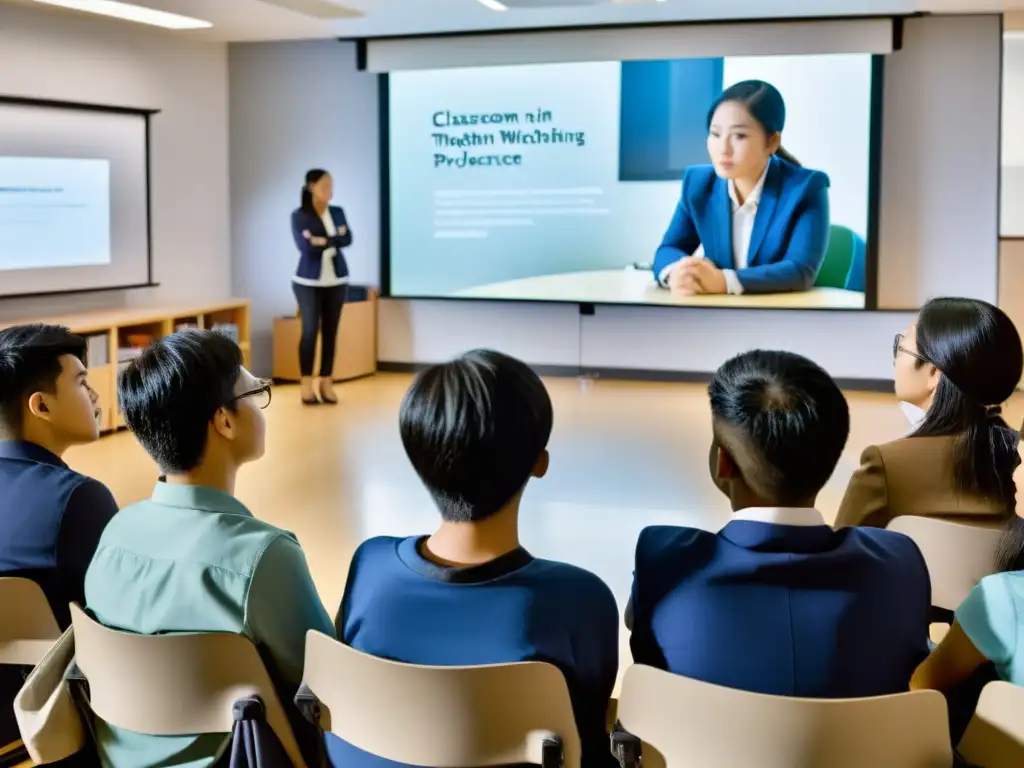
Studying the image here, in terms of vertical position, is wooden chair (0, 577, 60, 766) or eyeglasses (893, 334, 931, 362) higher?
eyeglasses (893, 334, 931, 362)

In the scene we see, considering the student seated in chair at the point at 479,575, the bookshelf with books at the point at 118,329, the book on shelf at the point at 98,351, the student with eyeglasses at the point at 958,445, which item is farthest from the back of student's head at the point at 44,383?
the book on shelf at the point at 98,351

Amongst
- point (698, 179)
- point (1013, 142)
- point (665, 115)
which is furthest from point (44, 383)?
point (1013, 142)

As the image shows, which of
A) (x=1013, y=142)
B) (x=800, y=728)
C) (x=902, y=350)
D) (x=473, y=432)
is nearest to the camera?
(x=800, y=728)

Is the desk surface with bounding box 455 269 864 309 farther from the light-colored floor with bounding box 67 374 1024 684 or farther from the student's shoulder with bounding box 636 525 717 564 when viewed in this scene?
the student's shoulder with bounding box 636 525 717 564

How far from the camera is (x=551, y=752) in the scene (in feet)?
4.41

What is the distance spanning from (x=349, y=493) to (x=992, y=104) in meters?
4.99

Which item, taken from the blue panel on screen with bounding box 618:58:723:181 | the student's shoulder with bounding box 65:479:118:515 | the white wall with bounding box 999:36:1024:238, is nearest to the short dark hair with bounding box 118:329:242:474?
the student's shoulder with bounding box 65:479:118:515

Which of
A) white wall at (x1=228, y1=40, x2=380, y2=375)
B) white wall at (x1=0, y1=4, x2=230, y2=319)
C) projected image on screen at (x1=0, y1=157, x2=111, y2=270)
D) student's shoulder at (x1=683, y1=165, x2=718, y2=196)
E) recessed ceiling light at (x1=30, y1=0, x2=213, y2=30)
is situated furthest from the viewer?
white wall at (x1=228, y1=40, x2=380, y2=375)

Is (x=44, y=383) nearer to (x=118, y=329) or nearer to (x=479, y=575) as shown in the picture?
(x=479, y=575)

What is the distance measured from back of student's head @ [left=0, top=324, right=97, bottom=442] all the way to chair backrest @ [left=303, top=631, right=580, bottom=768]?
1.05 meters

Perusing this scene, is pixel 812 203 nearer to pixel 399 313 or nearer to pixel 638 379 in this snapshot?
pixel 638 379

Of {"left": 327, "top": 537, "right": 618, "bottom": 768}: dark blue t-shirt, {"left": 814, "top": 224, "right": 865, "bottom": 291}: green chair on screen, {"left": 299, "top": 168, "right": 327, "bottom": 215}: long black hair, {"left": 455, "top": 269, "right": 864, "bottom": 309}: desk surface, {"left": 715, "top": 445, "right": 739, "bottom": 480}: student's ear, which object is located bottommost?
{"left": 327, "top": 537, "right": 618, "bottom": 768}: dark blue t-shirt

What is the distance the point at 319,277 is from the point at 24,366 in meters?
5.20

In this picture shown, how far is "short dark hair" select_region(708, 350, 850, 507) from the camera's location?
1.50 meters
